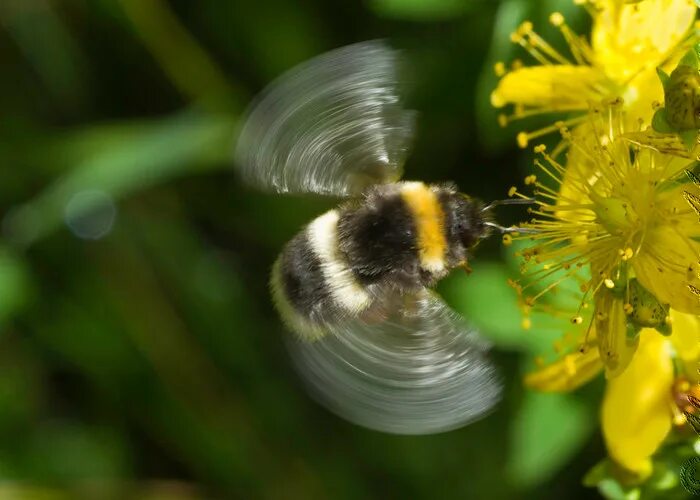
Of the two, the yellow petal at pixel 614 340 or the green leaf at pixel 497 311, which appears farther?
the green leaf at pixel 497 311

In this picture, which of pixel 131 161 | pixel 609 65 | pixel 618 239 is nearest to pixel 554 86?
pixel 609 65

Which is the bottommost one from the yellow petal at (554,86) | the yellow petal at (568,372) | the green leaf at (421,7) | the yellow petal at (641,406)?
the yellow petal at (641,406)

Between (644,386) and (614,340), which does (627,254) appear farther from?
(644,386)

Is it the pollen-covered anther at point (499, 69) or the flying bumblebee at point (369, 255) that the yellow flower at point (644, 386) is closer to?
the flying bumblebee at point (369, 255)

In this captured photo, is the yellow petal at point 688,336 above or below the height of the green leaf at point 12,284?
below

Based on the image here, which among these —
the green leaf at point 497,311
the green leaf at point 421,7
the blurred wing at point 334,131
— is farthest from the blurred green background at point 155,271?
the blurred wing at point 334,131

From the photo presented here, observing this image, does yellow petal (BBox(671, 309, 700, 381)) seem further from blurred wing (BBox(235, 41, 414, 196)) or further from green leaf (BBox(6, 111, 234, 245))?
green leaf (BBox(6, 111, 234, 245))

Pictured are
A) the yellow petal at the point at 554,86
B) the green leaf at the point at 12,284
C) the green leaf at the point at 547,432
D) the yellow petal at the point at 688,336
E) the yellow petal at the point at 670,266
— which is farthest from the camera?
the green leaf at the point at 12,284

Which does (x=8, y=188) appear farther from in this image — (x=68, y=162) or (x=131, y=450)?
(x=131, y=450)
